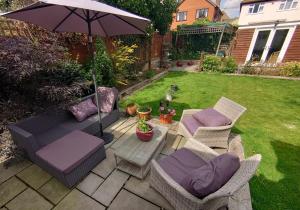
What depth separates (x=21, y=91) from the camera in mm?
3094

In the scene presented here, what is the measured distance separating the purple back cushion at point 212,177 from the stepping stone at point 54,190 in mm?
2005

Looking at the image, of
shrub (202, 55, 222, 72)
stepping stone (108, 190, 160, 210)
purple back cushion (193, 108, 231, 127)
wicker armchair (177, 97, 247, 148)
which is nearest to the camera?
stepping stone (108, 190, 160, 210)

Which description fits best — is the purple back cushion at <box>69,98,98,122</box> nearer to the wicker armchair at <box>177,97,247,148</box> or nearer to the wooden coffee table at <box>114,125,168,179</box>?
the wooden coffee table at <box>114,125,168,179</box>

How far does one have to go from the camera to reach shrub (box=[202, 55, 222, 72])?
33.8ft

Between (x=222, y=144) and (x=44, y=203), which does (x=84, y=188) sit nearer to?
(x=44, y=203)

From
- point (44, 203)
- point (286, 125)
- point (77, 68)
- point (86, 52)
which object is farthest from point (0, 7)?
point (286, 125)

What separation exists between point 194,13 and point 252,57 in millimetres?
14009

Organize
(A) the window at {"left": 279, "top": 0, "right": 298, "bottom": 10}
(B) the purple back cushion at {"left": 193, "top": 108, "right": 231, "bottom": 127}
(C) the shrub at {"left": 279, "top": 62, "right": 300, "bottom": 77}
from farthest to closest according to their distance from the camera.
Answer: (A) the window at {"left": 279, "top": 0, "right": 298, "bottom": 10}
(C) the shrub at {"left": 279, "top": 62, "right": 300, "bottom": 77}
(B) the purple back cushion at {"left": 193, "top": 108, "right": 231, "bottom": 127}

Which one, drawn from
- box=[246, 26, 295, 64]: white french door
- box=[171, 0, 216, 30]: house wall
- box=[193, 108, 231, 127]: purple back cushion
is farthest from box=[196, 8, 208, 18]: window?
box=[193, 108, 231, 127]: purple back cushion

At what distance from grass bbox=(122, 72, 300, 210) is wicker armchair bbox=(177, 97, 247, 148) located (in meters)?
0.70

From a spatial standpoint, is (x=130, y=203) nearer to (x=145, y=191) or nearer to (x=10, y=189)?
(x=145, y=191)

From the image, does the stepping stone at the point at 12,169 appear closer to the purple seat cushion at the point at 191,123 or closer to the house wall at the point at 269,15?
the purple seat cushion at the point at 191,123

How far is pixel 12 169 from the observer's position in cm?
301

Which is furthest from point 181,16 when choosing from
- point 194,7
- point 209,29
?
point 209,29
